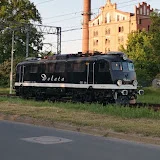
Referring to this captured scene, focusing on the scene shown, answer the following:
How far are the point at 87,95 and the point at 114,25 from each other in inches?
3342

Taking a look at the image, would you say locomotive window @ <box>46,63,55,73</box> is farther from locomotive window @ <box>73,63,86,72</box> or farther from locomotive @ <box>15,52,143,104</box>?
locomotive window @ <box>73,63,86,72</box>

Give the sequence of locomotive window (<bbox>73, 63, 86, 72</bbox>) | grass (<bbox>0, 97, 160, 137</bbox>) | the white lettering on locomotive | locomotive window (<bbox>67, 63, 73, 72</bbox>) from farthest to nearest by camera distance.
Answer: the white lettering on locomotive, locomotive window (<bbox>67, 63, 73, 72</bbox>), locomotive window (<bbox>73, 63, 86, 72</bbox>), grass (<bbox>0, 97, 160, 137</bbox>)

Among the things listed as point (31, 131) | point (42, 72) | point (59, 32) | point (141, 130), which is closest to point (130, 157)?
point (141, 130)

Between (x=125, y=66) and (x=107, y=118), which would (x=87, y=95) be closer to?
(x=125, y=66)

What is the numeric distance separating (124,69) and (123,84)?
1.18 m

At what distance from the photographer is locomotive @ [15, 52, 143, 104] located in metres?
24.1

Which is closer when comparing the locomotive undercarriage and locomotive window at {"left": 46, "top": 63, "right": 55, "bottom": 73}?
the locomotive undercarriage

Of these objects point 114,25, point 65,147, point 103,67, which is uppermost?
point 114,25

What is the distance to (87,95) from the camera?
82.4ft

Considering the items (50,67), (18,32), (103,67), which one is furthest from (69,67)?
(18,32)

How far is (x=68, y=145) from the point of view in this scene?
10273 mm

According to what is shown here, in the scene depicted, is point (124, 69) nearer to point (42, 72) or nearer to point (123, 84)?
point (123, 84)

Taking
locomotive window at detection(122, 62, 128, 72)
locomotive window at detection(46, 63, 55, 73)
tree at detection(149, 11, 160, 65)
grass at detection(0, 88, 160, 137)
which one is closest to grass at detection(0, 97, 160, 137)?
grass at detection(0, 88, 160, 137)

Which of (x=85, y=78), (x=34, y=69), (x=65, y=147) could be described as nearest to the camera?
(x=65, y=147)
